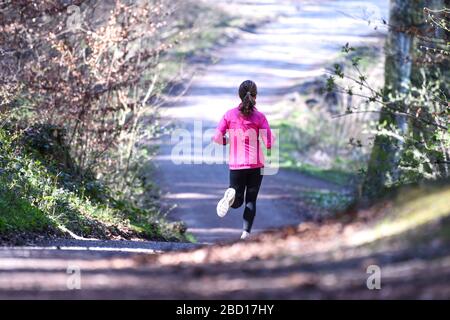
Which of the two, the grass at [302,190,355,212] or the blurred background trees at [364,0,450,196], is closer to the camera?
the blurred background trees at [364,0,450,196]

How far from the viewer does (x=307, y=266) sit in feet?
20.6

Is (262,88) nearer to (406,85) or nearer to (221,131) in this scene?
(406,85)

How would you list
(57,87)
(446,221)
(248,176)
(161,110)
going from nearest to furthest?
(446,221) < (248,176) < (57,87) < (161,110)

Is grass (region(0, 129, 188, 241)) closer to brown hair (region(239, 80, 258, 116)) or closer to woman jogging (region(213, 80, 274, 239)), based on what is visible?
woman jogging (region(213, 80, 274, 239))

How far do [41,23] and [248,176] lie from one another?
290 inches

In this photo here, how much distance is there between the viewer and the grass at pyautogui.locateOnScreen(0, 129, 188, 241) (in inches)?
446

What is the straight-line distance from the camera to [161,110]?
21.0 m

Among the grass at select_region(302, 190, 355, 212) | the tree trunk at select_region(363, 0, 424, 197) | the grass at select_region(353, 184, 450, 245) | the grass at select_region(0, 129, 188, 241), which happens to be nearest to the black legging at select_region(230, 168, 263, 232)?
the grass at select_region(0, 129, 188, 241)

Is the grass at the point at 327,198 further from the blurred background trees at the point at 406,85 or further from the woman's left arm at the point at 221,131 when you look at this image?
the woman's left arm at the point at 221,131

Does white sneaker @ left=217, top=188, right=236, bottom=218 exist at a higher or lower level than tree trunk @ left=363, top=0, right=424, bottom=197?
lower

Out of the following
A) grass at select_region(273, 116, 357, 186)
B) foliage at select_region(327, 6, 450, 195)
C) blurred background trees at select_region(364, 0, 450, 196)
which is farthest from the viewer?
grass at select_region(273, 116, 357, 186)

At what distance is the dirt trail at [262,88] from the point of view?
23.1 meters
